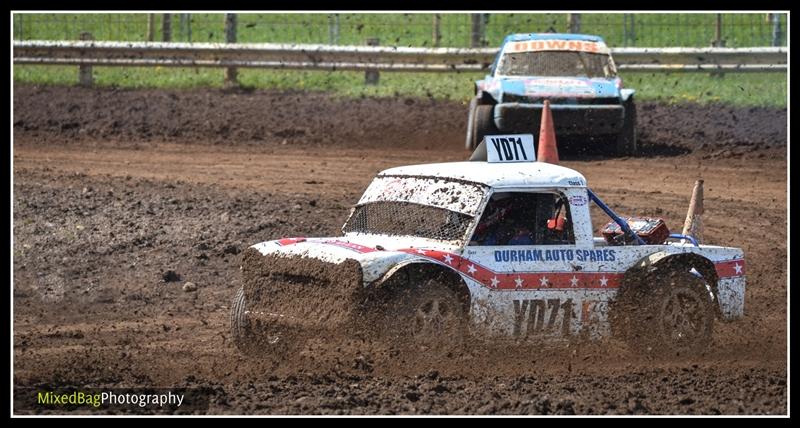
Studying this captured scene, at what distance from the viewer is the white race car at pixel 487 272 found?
8.12 meters

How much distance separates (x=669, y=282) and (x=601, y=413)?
1872 mm

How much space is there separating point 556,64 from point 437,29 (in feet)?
21.3

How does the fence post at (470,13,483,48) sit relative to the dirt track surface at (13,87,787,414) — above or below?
above

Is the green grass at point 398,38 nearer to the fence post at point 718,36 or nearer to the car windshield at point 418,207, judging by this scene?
the fence post at point 718,36

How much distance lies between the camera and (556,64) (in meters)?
17.9

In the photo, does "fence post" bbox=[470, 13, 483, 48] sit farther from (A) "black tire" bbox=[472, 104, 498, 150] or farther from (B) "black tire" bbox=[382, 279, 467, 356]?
(B) "black tire" bbox=[382, 279, 467, 356]

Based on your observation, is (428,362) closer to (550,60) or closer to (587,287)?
(587,287)

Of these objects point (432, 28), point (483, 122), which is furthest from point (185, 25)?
point (483, 122)

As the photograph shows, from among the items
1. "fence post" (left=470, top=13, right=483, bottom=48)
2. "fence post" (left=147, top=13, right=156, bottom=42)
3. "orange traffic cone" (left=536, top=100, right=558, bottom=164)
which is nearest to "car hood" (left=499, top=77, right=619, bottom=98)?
"orange traffic cone" (left=536, top=100, right=558, bottom=164)

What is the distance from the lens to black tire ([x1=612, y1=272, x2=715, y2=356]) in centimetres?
888

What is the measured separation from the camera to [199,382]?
26.5 ft

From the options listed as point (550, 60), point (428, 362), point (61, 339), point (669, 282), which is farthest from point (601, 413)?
point (550, 60)

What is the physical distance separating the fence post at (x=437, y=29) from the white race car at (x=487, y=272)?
14389 mm

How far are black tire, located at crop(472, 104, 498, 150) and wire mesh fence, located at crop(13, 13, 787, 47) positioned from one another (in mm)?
6067
